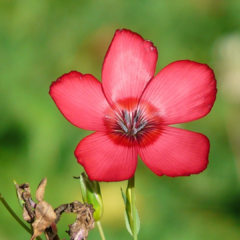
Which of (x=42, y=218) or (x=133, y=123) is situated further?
(x=133, y=123)

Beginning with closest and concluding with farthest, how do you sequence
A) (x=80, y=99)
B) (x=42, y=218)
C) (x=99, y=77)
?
(x=42, y=218) → (x=80, y=99) → (x=99, y=77)

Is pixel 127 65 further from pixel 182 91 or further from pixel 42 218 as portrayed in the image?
pixel 42 218


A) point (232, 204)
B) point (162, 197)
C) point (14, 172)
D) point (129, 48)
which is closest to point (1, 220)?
point (14, 172)

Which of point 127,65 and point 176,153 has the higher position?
point 127,65

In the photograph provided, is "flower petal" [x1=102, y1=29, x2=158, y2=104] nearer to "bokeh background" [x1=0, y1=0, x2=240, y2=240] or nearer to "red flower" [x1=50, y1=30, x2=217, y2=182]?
"red flower" [x1=50, y1=30, x2=217, y2=182]

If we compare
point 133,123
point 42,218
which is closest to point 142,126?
point 133,123

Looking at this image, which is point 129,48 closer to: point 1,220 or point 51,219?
point 51,219

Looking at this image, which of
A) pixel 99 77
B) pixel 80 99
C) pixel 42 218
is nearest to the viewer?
pixel 42 218
